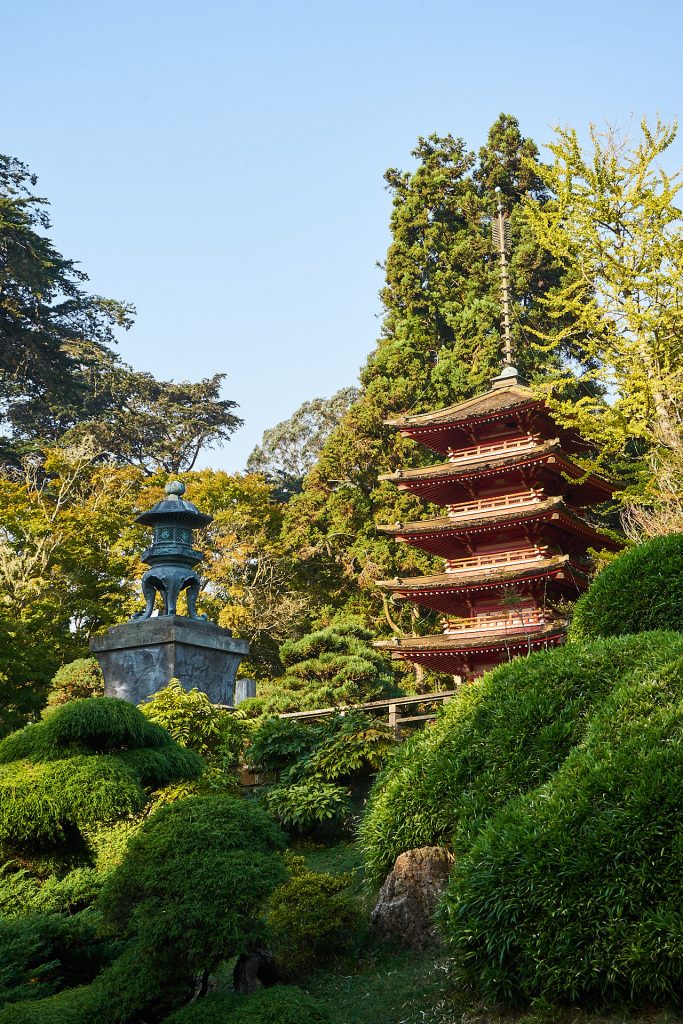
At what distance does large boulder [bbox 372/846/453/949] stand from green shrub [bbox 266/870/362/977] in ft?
1.16

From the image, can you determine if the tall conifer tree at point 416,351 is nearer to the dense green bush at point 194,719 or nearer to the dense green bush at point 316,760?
the dense green bush at point 316,760

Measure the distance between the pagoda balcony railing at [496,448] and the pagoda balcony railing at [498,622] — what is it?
3.81 meters

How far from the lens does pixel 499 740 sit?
7203mm

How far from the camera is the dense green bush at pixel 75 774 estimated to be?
6.80 metres

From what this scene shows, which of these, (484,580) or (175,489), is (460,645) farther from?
(175,489)

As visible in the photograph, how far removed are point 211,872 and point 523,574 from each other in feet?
47.4

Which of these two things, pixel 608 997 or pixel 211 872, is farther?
pixel 211 872

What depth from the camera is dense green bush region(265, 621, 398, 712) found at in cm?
1828

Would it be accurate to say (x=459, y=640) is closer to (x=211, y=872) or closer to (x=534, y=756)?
(x=534, y=756)

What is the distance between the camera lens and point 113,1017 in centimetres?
546

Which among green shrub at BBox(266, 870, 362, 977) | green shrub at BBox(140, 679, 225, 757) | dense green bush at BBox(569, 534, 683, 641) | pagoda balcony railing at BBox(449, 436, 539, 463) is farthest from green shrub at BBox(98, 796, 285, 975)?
pagoda balcony railing at BBox(449, 436, 539, 463)

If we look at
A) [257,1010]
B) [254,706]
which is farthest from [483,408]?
[257,1010]

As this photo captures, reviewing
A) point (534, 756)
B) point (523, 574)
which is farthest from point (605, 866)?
point (523, 574)

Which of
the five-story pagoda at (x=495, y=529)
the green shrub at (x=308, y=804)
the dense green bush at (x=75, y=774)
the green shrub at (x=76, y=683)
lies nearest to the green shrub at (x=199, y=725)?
the green shrub at (x=308, y=804)
